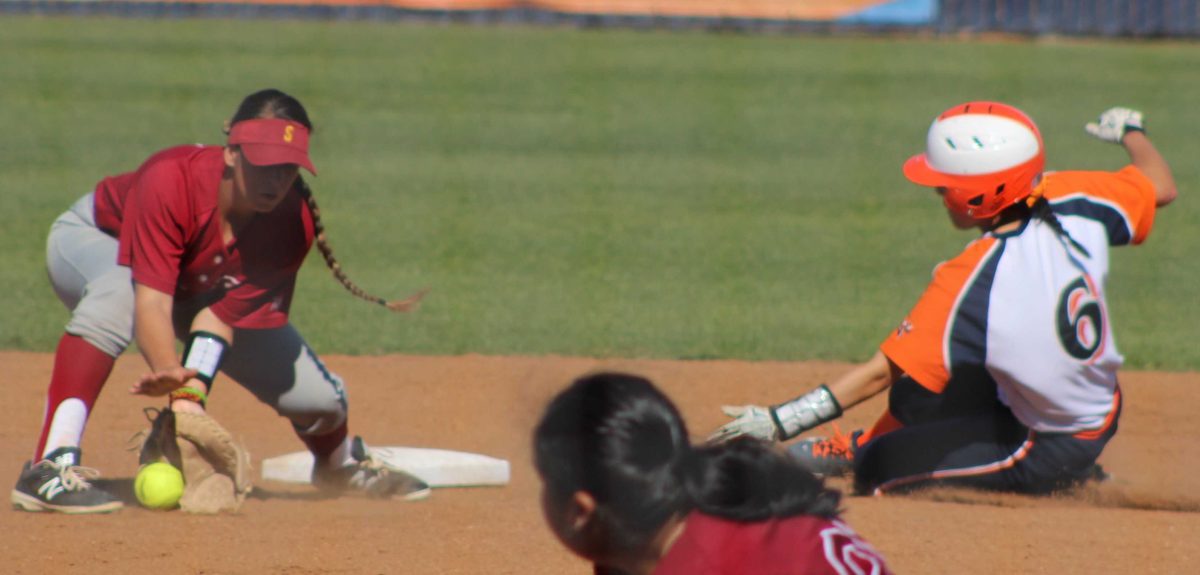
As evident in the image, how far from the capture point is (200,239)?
4.44 metres

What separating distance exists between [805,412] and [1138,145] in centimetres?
165

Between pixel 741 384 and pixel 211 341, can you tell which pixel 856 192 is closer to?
pixel 741 384

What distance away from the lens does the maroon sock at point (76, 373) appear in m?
4.41

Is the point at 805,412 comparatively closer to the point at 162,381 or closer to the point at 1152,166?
the point at 1152,166

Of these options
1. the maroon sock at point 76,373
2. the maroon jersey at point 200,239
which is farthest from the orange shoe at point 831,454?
the maroon sock at point 76,373

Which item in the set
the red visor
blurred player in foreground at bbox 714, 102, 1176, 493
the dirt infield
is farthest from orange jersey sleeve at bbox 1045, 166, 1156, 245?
the red visor

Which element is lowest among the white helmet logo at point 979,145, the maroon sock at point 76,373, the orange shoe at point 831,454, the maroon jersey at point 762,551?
the orange shoe at point 831,454

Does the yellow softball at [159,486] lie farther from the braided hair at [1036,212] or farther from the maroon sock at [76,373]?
the braided hair at [1036,212]

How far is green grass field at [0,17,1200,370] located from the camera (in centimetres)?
764

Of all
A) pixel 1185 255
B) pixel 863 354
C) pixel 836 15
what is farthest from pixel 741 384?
pixel 836 15

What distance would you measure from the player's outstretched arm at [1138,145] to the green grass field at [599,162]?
7.09 feet


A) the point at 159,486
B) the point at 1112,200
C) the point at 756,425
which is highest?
the point at 1112,200

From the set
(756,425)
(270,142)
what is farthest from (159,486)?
(756,425)

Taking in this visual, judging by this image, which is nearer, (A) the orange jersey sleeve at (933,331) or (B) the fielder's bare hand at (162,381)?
(B) the fielder's bare hand at (162,381)
